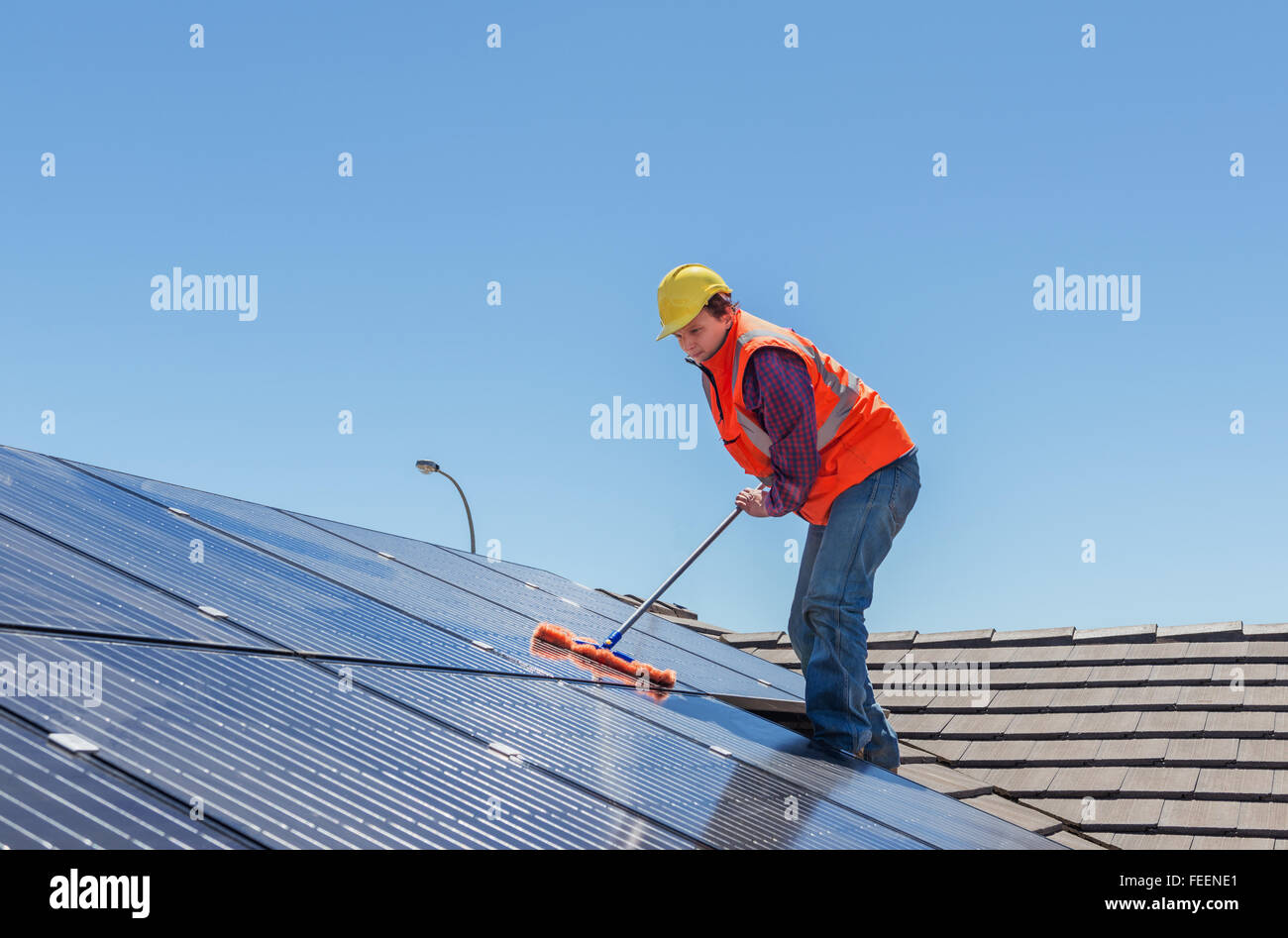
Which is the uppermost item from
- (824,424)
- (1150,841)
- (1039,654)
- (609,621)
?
(824,424)

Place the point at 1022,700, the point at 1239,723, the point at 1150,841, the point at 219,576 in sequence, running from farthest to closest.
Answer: the point at 1022,700, the point at 1239,723, the point at 1150,841, the point at 219,576

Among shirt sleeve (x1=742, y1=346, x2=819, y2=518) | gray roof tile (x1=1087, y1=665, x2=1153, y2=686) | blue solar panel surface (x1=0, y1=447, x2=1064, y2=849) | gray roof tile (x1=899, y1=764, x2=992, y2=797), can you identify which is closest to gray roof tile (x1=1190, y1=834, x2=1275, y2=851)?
gray roof tile (x1=899, y1=764, x2=992, y2=797)

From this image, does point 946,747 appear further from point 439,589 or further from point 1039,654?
point 439,589

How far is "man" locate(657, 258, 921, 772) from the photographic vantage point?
5.11 m

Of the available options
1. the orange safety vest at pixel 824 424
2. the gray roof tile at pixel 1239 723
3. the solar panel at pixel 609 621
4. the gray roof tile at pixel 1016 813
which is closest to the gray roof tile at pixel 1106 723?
the gray roof tile at pixel 1239 723

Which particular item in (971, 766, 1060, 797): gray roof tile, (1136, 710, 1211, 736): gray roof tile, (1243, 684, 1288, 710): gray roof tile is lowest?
(971, 766, 1060, 797): gray roof tile

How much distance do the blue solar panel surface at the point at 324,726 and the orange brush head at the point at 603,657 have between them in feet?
0.39

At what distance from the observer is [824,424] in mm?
5395

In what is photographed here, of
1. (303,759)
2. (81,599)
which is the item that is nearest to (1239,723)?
(303,759)

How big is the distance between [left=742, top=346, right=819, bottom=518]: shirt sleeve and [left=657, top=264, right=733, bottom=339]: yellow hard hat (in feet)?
1.18

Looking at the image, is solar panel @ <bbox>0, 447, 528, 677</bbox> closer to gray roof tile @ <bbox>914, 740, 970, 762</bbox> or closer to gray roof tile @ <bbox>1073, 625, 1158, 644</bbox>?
gray roof tile @ <bbox>914, 740, 970, 762</bbox>

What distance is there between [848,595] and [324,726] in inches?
122
